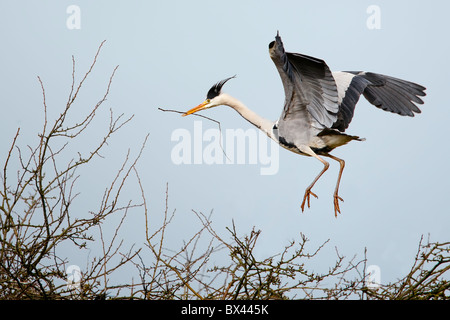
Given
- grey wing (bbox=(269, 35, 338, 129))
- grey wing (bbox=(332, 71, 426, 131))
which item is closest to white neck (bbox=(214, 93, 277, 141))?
grey wing (bbox=(269, 35, 338, 129))

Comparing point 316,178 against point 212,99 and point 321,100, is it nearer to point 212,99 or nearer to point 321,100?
point 321,100

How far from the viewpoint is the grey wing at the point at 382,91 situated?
568 cm

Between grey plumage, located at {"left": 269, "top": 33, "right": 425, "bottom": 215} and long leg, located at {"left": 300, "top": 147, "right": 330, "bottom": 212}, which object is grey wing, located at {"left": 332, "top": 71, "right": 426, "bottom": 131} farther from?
long leg, located at {"left": 300, "top": 147, "right": 330, "bottom": 212}

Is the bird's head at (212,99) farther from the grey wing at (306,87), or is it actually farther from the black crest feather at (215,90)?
the grey wing at (306,87)

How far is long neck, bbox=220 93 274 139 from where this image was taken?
5.50 m

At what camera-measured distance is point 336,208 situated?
5184mm

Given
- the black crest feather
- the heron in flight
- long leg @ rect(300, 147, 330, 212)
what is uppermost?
the black crest feather

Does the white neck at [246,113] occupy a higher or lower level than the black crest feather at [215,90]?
lower

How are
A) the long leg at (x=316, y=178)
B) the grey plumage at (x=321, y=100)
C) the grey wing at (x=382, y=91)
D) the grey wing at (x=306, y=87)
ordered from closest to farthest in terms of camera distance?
the grey wing at (x=306, y=87) < the grey plumage at (x=321, y=100) < the long leg at (x=316, y=178) < the grey wing at (x=382, y=91)

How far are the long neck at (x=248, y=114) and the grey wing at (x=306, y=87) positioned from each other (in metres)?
0.27

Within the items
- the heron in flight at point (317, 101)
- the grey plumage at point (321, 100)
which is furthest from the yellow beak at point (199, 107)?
the grey plumage at point (321, 100)

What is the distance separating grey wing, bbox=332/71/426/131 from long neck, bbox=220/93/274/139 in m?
0.73
